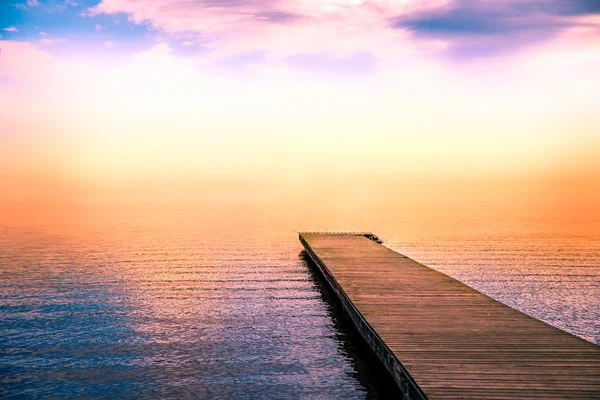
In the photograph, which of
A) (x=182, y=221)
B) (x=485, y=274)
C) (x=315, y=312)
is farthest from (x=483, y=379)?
(x=182, y=221)

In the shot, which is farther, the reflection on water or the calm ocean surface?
the calm ocean surface

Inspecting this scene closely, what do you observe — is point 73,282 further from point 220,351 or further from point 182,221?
point 182,221

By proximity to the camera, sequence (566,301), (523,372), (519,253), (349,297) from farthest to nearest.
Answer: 1. (519,253)
2. (566,301)
3. (349,297)
4. (523,372)

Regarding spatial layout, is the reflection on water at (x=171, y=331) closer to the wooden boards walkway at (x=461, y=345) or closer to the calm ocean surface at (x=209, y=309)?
the calm ocean surface at (x=209, y=309)

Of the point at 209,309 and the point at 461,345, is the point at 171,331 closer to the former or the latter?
the point at 209,309

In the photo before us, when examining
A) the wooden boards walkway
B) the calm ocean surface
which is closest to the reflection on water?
the calm ocean surface

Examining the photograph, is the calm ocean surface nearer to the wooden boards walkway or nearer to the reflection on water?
the reflection on water

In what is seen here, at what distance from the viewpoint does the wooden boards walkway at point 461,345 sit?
7.14 m

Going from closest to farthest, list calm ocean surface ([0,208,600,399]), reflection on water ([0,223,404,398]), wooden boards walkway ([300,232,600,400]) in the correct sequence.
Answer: wooden boards walkway ([300,232,600,400])
reflection on water ([0,223,404,398])
calm ocean surface ([0,208,600,399])

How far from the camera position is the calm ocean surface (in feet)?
31.9

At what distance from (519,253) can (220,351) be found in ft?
65.1

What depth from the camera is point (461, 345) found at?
8.88 m

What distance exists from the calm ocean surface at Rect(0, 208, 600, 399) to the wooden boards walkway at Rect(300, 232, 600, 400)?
3.26 ft

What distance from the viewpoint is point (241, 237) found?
3253 centimetres
